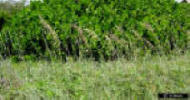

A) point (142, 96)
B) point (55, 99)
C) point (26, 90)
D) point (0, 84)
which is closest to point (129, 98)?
point (142, 96)

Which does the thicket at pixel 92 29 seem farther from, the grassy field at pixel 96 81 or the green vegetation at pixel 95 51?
the grassy field at pixel 96 81

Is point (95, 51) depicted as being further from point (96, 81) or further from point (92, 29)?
point (96, 81)

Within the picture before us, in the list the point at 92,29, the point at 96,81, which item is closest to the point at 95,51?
the point at 92,29

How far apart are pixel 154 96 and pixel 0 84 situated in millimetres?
2185

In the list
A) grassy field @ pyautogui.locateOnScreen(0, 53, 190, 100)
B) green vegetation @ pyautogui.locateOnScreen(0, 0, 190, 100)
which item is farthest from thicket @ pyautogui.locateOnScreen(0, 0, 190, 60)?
grassy field @ pyautogui.locateOnScreen(0, 53, 190, 100)

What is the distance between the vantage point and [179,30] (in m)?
7.79

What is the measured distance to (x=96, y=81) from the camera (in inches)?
191

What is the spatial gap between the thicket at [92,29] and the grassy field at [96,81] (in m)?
0.98

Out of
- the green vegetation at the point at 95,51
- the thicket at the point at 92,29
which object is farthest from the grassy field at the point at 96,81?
the thicket at the point at 92,29

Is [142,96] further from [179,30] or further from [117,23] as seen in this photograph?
[179,30]

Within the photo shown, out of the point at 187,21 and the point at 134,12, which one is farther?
the point at 187,21

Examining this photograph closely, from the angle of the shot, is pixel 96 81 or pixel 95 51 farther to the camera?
pixel 95 51

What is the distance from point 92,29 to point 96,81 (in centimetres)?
204

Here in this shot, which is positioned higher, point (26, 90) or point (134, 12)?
point (134, 12)
